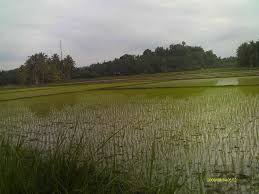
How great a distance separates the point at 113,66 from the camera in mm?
55250

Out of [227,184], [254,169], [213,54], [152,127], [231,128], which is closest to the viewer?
[227,184]

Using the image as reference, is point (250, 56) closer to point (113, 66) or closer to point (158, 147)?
point (113, 66)

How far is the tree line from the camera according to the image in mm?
49406

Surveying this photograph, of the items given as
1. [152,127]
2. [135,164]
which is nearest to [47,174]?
[135,164]

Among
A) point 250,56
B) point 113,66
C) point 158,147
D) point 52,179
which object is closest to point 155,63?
point 113,66

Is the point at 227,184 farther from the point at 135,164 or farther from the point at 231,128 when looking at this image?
the point at 231,128

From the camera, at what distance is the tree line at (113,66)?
49.4 metres

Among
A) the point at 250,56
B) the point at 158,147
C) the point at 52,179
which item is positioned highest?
the point at 250,56

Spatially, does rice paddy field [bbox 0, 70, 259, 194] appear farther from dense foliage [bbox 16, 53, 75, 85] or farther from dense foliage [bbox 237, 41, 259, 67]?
dense foliage [bbox 16, 53, 75, 85]

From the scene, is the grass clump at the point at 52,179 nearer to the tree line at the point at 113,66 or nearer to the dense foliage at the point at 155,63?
the tree line at the point at 113,66

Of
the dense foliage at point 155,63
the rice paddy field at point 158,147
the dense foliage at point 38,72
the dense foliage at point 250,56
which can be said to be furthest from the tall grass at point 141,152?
the dense foliage at point 155,63

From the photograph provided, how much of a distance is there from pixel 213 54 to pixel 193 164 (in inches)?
2560

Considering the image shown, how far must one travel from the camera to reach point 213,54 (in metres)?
64.7

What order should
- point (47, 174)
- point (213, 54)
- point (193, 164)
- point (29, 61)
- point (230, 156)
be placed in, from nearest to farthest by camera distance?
1. point (47, 174)
2. point (193, 164)
3. point (230, 156)
4. point (29, 61)
5. point (213, 54)
